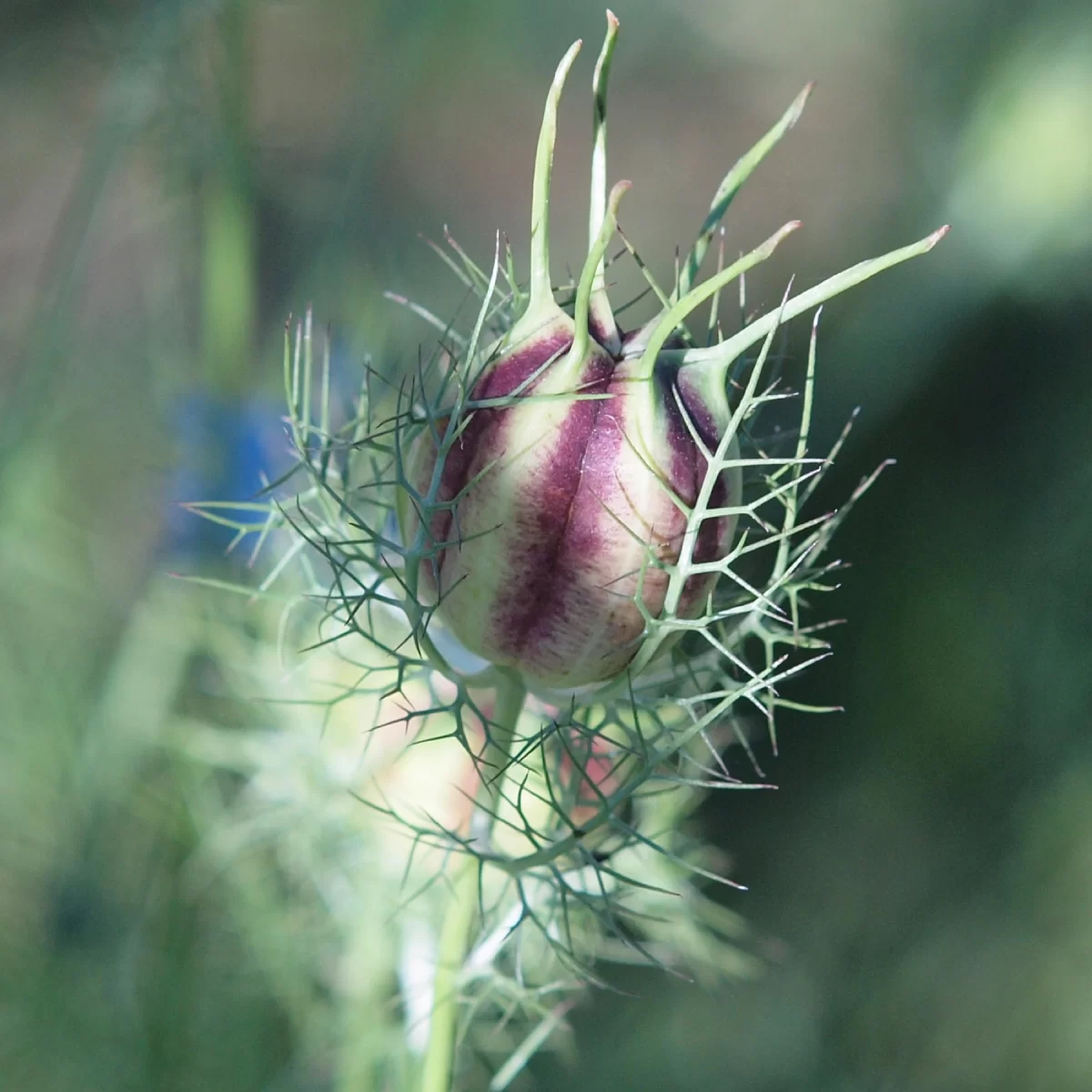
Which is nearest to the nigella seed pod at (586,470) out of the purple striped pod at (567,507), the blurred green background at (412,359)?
the purple striped pod at (567,507)

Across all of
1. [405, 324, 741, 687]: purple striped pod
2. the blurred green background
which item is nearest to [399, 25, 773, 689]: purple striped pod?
[405, 324, 741, 687]: purple striped pod

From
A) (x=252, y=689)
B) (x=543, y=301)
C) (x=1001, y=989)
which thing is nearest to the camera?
(x=543, y=301)

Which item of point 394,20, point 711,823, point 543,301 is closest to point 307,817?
point 543,301

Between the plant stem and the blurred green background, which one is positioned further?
the blurred green background

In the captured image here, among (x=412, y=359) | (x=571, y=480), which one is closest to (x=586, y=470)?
(x=571, y=480)

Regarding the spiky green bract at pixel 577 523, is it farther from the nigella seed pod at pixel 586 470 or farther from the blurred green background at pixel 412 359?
the blurred green background at pixel 412 359

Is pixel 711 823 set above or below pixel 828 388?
below

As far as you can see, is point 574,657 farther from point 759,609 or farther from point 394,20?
point 394,20

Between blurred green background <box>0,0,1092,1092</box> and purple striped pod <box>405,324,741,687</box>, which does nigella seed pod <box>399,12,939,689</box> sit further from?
blurred green background <box>0,0,1092,1092</box>
